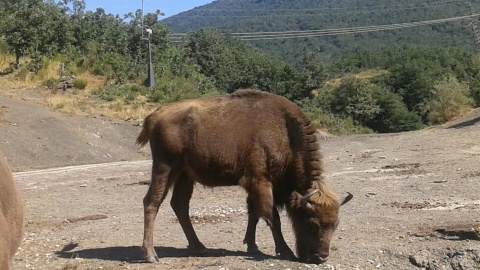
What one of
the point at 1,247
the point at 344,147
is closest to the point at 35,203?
the point at 1,247

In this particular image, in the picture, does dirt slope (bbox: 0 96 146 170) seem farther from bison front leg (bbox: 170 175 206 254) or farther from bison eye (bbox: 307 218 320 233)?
bison eye (bbox: 307 218 320 233)

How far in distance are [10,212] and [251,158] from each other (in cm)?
Result: 470

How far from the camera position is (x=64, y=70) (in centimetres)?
3100

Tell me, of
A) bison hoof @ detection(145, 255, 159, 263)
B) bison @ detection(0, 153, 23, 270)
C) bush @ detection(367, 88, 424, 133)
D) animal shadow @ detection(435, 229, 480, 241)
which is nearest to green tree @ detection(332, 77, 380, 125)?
bush @ detection(367, 88, 424, 133)

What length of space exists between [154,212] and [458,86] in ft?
86.3

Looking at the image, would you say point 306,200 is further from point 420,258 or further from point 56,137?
point 56,137

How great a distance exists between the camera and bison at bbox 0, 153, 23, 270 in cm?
303

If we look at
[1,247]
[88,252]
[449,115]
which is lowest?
[449,115]

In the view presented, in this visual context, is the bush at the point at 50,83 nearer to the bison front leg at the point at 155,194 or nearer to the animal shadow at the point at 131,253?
the animal shadow at the point at 131,253

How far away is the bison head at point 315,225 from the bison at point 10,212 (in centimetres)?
462

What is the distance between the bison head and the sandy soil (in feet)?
0.74

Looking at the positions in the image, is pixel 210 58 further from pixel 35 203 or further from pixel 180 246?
pixel 180 246

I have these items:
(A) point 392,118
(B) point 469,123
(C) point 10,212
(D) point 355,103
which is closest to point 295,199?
(C) point 10,212

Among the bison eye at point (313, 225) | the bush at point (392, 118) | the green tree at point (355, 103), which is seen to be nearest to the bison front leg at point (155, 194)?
the bison eye at point (313, 225)
